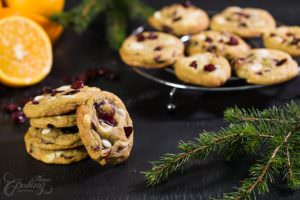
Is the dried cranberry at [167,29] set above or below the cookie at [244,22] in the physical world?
above

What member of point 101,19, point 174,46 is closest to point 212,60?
point 174,46

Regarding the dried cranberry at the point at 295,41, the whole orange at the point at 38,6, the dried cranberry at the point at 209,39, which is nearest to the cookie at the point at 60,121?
the dried cranberry at the point at 209,39

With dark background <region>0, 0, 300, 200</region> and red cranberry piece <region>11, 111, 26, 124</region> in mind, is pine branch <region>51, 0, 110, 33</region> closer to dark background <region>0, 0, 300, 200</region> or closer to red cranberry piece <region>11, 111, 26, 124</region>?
dark background <region>0, 0, 300, 200</region>

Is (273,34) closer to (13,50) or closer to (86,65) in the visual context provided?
(86,65)

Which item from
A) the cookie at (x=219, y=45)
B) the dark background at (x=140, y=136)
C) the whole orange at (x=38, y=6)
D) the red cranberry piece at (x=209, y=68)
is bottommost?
the dark background at (x=140, y=136)

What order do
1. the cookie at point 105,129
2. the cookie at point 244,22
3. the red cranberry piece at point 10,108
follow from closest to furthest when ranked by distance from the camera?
the cookie at point 105,129
the red cranberry piece at point 10,108
the cookie at point 244,22

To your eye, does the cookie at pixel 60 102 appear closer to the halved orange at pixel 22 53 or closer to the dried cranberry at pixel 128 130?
the dried cranberry at pixel 128 130
